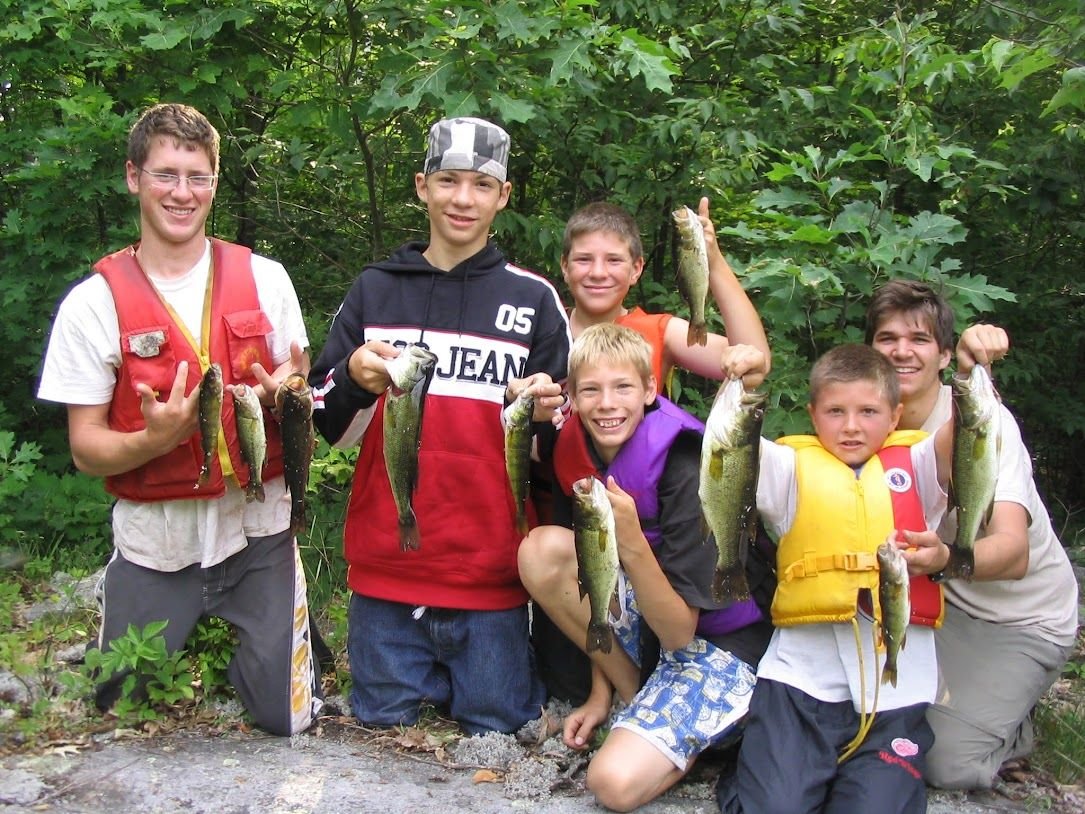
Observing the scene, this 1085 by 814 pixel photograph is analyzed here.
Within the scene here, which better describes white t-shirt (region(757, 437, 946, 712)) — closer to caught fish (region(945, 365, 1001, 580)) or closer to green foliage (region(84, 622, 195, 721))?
caught fish (region(945, 365, 1001, 580))

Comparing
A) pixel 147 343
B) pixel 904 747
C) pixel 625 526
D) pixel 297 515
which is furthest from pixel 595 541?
pixel 147 343

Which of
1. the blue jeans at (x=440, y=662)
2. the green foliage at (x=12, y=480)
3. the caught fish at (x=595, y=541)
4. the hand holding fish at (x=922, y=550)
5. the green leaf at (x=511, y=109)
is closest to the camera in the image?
the caught fish at (x=595, y=541)

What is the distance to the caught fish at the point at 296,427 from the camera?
12.1 feet

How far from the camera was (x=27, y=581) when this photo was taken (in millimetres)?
6137

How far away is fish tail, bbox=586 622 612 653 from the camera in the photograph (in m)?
3.55

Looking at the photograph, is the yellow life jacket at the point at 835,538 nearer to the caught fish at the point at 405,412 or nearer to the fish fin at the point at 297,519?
the caught fish at the point at 405,412

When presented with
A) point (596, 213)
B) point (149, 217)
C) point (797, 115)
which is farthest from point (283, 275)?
point (797, 115)

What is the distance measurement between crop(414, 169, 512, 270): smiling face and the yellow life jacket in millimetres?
1693

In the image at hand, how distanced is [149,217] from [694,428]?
2522 millimetres

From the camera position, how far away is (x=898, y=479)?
12.5 feet

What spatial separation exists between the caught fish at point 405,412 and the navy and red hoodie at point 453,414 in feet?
1.98

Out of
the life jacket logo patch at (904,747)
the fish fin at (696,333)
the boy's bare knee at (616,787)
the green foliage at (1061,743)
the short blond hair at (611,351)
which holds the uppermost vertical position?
the fish fin at (696,333)

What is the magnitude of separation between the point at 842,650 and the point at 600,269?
6.41 ft

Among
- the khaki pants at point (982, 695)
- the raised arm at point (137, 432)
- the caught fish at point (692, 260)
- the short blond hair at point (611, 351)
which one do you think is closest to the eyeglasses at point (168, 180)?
the raised arm at point (137, 432)
